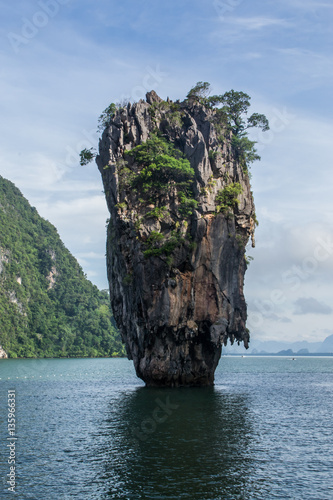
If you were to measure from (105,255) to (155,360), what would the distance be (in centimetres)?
1656

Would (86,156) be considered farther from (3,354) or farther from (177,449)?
(3,354)

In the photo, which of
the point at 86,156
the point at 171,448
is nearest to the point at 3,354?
the point at 86,156

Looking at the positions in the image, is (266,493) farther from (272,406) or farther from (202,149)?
(202,149)

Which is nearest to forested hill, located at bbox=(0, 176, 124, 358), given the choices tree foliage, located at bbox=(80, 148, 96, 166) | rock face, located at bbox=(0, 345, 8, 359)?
rock face, located at bbox=(0, 345, 8, 359)

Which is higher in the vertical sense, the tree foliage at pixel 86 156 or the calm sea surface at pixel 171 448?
the tree foliage at pixel 86 156

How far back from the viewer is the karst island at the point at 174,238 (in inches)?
1944

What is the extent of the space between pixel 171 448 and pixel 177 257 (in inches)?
983

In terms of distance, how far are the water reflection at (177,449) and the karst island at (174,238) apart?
7.87 m

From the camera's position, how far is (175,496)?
19625mm

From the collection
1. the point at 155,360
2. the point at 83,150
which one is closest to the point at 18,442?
the point at 155,360

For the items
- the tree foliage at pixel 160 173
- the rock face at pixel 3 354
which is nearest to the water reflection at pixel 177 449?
the tree foliage at pixel 160 173

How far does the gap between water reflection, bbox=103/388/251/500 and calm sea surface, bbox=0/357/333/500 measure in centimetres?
5

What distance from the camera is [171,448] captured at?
1049 inches

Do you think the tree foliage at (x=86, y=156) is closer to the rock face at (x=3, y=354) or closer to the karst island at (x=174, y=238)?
the karst island at (x=174, y=238)
